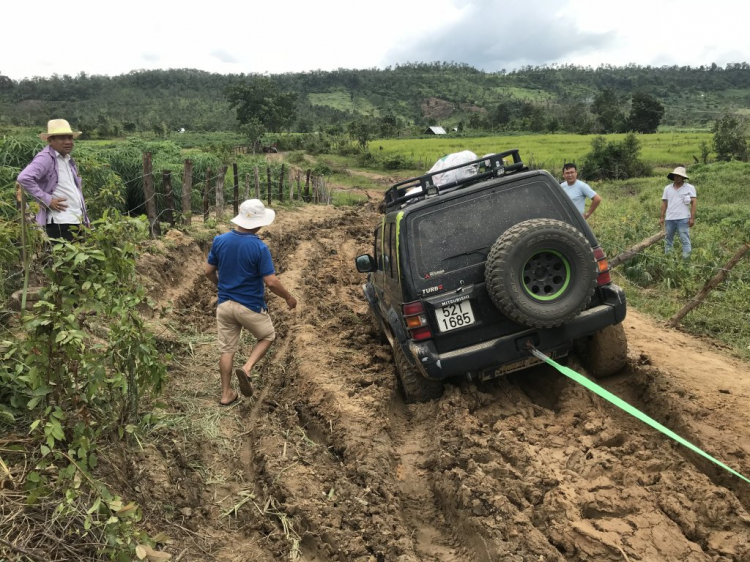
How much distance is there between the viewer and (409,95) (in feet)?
466

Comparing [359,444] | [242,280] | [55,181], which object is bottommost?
[359,444]

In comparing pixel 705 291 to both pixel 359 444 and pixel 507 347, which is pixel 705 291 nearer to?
pixel 507 347

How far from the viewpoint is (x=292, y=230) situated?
1564cm

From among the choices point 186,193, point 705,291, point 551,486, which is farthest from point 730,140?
point 551,486

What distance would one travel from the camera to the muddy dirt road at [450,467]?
327cm

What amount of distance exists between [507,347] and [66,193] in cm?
470

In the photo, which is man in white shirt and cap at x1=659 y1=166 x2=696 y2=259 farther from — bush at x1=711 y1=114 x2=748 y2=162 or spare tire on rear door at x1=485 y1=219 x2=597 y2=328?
bush at x1=711 y1=114 x2=748 y2=162

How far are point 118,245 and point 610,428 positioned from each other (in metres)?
3.73

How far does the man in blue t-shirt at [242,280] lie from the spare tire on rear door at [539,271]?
2.02 meters

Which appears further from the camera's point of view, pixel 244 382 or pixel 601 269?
pixel 244 382

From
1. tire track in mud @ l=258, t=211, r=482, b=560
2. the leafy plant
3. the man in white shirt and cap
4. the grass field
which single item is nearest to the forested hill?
the grass field

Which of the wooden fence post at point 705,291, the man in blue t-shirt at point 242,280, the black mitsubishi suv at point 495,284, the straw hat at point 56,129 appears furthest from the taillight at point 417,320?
the wooden fence post at point 705,291

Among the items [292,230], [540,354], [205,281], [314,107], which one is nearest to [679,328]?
[540,354]

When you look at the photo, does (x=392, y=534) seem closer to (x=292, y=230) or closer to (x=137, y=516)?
(x=137, y=516)
